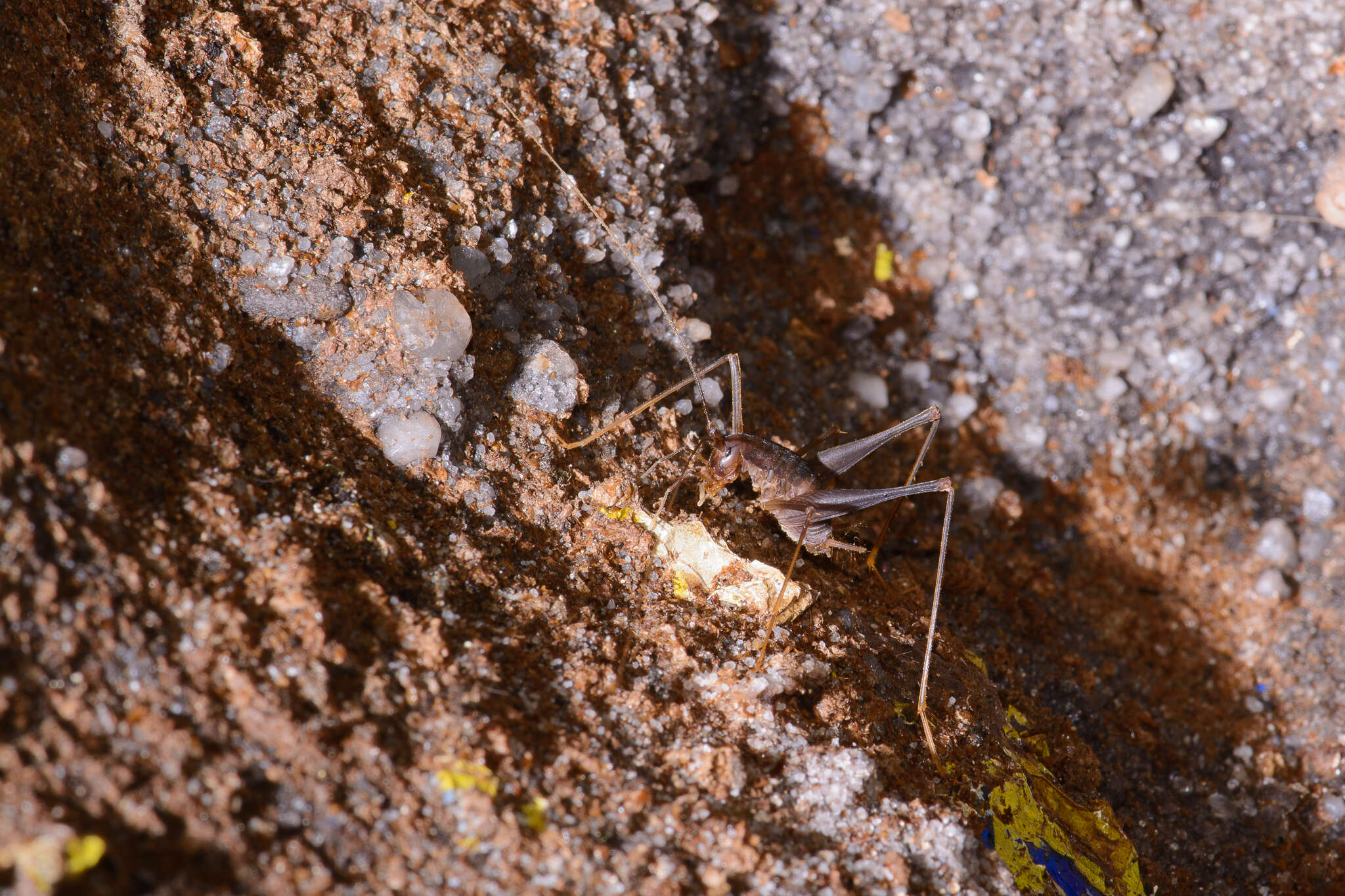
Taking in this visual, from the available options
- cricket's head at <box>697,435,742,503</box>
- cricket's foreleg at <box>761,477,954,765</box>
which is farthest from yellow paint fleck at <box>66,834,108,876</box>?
cricket's foreleg at <box>761,477,954,765</box>

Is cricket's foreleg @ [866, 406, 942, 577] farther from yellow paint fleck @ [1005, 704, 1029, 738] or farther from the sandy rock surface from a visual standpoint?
yellow paint fleck @ [1005, 704, 1029, 738]

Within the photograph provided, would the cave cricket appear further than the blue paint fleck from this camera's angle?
Yes

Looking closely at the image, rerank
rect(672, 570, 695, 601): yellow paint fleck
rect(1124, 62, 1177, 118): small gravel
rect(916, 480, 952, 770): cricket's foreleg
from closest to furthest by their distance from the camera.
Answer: rect(916, 480, 952, 770): cricket's foreleg, rect(672, 570, 695, 601): yellow paint fleck, rect(1124, 62, 1177, 118): small gravel

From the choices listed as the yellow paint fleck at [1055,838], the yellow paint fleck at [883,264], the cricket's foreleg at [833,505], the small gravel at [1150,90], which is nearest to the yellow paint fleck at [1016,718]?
the yellow paint fleck at [1055,838]

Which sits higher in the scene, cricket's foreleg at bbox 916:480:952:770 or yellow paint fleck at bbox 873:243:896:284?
yellow paint fleck at bbox 873:243:896:284

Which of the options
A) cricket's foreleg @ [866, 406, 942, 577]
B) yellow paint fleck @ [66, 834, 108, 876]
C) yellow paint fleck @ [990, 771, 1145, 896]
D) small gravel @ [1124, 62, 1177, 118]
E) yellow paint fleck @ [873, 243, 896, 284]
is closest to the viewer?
yellow paint fleck @ [66, 834, 108, 876]

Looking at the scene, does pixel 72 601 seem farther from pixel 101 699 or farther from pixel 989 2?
pixel 989 2

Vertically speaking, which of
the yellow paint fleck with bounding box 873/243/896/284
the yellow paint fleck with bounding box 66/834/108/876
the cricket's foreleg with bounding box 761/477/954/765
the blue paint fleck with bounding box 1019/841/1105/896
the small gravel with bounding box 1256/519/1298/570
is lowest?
the yellow paint fleck with bounding box 66/834/108/876

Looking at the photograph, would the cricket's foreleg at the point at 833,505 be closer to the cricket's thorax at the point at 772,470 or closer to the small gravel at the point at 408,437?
the cricket's thorax at the point at 772,470
